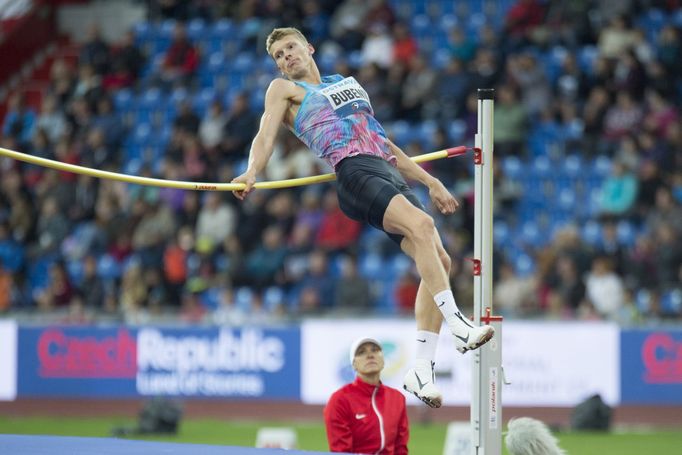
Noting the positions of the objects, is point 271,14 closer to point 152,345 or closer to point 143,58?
point 143,58

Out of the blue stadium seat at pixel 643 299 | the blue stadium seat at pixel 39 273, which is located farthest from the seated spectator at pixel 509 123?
the blue stadium seat at pixel 39 273

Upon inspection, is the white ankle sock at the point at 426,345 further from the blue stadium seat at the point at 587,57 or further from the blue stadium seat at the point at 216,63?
the blue stadium seat at the point at 216,63

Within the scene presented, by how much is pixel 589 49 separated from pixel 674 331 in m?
4.49

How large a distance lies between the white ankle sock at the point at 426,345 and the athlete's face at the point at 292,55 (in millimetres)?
1445

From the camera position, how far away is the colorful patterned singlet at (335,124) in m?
7.04

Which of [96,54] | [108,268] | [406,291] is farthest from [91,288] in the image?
[96,54]

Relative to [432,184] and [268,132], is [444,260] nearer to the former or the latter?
[432,184]

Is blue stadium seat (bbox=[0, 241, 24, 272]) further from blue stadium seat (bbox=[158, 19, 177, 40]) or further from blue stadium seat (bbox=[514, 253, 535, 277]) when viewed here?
blue stadium seat (bbox=[514, 253, 535, 277])

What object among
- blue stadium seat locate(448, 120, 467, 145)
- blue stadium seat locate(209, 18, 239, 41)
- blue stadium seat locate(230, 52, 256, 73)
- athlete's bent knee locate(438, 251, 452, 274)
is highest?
blue stadium seat locate(209, 18, 239, 41)

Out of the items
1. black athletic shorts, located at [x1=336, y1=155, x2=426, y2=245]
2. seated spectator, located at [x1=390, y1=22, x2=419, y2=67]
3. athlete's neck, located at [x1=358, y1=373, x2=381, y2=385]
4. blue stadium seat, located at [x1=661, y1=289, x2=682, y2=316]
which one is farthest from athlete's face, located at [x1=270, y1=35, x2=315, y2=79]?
seated spectator, located at [x1=390, y1=22, x2=419, y2=67]

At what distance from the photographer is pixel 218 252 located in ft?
51.1

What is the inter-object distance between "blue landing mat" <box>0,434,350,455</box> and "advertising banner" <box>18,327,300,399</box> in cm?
650

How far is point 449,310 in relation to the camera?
263 inches

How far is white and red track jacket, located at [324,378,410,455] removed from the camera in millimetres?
7359
